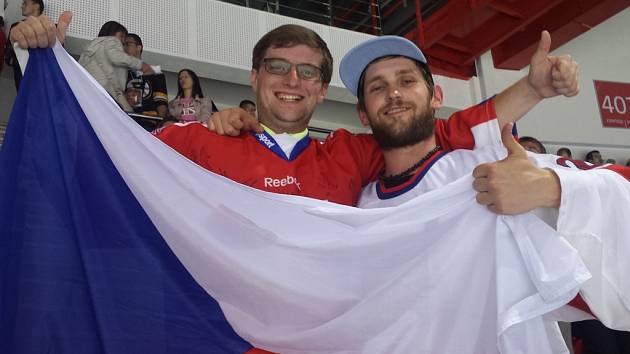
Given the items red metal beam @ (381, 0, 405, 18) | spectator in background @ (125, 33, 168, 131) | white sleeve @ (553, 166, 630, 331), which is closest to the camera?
white sleeve @ (553, 166, 630, 331)

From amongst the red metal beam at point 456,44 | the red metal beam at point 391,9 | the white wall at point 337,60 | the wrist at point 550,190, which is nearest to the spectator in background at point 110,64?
the white wall at point 337,60

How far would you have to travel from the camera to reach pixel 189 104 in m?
4.00

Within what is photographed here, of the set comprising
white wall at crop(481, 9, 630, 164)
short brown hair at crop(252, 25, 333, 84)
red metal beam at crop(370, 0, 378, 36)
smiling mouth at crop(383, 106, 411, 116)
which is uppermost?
red metal beam at crop(370, 0, 378, 36)

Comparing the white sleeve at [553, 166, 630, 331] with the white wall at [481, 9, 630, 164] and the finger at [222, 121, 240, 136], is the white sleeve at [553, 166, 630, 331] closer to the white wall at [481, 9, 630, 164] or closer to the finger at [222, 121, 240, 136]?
the finger at [222, 121, 240, 136]

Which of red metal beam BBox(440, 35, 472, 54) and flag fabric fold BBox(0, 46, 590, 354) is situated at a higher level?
red metal beam BBox(440, 35, 472, 54)

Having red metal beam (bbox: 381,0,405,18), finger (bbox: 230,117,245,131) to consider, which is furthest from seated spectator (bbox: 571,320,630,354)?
red metal beam (bbox: 381,0,405,18)

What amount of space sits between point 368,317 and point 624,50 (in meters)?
7.82

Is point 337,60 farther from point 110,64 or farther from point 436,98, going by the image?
point 436,98

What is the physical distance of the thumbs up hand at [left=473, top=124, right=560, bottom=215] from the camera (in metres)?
1.08

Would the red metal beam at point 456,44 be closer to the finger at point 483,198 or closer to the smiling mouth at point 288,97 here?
the smiling mouth at point 288,97

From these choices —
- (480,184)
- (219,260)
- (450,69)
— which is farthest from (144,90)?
(450,69)

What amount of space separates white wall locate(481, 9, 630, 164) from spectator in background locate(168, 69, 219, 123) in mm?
3854

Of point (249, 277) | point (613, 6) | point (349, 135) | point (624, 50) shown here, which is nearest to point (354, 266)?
point (249, 277)

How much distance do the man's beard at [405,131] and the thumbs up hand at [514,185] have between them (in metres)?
0.45
